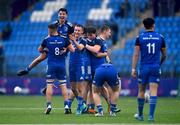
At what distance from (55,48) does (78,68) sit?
1.21m

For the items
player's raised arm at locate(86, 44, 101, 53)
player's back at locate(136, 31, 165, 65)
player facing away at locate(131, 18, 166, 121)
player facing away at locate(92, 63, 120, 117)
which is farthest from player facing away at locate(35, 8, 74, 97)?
player's back at locate(136, 31, 165, 65)

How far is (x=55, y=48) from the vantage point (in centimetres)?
1986

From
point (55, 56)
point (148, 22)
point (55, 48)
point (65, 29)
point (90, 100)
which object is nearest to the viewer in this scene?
point (148, 22)

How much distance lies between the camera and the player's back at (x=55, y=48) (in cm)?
1983

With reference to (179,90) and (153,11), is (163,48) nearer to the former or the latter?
(179,90)

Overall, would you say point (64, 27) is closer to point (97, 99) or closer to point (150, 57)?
point (97, 99)

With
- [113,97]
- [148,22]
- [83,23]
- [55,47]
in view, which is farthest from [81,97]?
[83,23]

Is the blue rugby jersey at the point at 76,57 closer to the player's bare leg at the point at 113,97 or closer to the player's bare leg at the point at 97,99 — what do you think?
the player's bare leg at the point at 113,97

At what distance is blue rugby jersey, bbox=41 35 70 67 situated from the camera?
1983 centimetres

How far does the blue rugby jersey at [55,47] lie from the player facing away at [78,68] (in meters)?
0.31

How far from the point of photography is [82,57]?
20.2 meters

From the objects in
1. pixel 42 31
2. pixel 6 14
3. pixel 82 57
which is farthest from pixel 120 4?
pixel 82 57

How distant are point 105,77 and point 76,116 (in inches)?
49.9

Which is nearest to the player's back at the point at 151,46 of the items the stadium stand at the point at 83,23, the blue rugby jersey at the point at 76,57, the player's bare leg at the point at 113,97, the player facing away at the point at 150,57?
the player facing away at the point at 150,57
